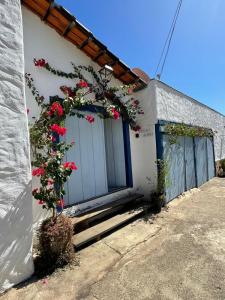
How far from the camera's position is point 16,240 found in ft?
10.9

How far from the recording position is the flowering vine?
3783 mm

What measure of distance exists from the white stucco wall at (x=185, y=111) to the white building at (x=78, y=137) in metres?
0.03

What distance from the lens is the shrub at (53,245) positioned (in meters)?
3.61

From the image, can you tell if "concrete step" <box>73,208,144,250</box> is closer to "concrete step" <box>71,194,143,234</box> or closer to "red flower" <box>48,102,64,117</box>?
"concrete step" <box>71,194,143,234</box>

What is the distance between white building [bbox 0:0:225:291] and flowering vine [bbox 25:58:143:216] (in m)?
0.18

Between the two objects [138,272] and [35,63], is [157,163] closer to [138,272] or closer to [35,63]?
[138,272]

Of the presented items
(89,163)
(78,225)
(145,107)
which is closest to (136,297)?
(78,225)

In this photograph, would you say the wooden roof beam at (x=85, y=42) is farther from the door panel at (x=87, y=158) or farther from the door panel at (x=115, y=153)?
the door panel at (x=115, y=153)

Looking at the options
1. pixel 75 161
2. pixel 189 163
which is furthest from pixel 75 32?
pixel 189 163

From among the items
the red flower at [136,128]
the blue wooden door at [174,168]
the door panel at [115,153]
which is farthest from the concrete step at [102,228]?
the red flower at [136,128]

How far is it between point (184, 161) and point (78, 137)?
14.2ft

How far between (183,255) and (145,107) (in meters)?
4.37

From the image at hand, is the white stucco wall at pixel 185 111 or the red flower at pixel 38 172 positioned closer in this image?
the red flower at pixel 38 172

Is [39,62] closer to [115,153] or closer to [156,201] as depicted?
[115,153]
